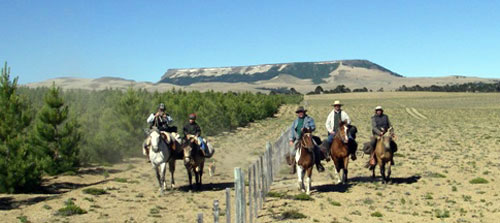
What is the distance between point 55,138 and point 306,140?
41.3ft

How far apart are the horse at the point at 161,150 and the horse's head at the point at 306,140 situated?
4.40 metres

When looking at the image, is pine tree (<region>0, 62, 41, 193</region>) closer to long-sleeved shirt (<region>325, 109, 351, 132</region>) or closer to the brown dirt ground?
the brown dirt ground

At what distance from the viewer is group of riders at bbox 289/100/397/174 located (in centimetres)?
1662

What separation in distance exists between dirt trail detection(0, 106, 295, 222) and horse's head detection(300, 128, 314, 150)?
314 centimetres

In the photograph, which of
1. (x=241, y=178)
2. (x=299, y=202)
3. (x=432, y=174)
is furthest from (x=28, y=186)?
(x=432, y=174)

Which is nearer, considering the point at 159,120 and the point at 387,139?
the point at 387,139

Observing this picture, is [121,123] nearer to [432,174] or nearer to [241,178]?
[432,174]

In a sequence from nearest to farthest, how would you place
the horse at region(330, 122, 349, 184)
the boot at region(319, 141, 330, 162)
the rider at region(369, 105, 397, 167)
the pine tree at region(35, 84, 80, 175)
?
1. the horse at region(330, 122, 349, 184)
2. the boot at region(319, 141, 330, 162)
3. the rider at region(369, 105, 397, 167)
4. the pine tree at region(35, 84, 80, 175)

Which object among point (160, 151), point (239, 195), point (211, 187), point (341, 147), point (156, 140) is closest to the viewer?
point (239, 195)

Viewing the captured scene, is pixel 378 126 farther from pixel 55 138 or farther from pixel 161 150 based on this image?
pixel 55 138

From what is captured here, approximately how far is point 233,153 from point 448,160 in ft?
38.6

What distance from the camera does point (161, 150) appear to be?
1716 cm

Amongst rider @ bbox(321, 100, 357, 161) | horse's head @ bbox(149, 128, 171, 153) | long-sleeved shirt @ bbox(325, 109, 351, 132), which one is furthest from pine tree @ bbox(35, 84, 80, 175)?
long-sleeved shirt @ bbox(325, 109, 351, 132)

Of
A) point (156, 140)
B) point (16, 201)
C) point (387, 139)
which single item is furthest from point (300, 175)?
point (16, 201)
